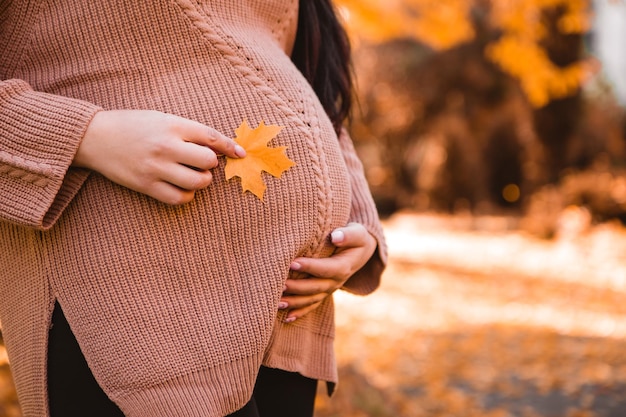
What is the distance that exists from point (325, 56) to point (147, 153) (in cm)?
72

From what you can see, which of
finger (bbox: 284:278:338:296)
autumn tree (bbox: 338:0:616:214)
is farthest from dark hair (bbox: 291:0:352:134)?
autumn tree (bbox: 338:0:616:214)

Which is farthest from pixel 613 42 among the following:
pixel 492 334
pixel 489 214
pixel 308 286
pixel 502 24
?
pixel 308 286

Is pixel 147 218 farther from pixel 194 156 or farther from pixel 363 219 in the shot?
pixel 363 219

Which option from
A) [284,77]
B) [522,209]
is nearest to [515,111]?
[522,209]

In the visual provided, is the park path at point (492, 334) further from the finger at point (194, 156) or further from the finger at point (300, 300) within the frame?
the finger at point (194, 156)

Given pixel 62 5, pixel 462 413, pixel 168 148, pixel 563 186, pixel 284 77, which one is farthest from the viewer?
pixel 563 186

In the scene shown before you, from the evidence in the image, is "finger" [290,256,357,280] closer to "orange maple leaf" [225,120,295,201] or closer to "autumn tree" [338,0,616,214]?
"orange maple leaf" [225,120,295,201]

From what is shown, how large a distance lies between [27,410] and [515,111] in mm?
14574

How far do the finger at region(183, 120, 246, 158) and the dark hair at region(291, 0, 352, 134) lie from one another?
→ 1.61 feet

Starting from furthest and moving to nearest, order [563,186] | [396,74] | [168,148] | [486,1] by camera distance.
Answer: [396,74] < [486,1] < [563,186] < [168,148]

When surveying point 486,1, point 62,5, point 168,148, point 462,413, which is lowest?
point 462,413

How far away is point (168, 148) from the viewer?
3.41ft

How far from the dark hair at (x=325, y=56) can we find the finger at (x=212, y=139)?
49 centimetres

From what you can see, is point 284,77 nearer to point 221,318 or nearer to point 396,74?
point 221,318
